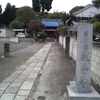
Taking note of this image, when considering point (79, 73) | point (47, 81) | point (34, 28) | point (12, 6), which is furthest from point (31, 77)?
point (12, 6)

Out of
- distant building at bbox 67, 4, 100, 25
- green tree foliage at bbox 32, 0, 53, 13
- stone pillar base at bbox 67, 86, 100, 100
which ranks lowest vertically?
stone pillar base at bbox 67, 86, 100, 100

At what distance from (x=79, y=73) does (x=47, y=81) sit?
2071mm

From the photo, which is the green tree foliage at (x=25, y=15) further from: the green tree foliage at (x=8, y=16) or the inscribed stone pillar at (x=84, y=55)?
the inscribed stone pillar at (x=84, y=55)

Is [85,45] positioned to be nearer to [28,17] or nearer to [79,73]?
[79,73]

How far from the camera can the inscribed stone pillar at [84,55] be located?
11.6 feet

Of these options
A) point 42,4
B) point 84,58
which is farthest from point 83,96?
point 42,4

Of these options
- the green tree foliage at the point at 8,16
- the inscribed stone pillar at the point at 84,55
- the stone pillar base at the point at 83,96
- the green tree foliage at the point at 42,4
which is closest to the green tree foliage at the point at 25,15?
the green tree foliage at the point at 8,16

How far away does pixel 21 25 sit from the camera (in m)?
46.7

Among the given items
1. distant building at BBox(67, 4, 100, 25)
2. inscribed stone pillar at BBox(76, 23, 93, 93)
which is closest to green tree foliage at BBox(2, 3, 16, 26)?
distant building at BBox(67, 4, 100, 25)

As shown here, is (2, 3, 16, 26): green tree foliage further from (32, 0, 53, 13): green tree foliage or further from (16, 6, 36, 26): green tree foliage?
(32, 0, 53, 13): green tree foliage

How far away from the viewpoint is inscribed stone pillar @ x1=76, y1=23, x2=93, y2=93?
353 centimetres

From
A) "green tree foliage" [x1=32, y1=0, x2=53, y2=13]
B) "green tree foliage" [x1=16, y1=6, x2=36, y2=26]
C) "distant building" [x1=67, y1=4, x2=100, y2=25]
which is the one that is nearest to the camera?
"distant building" [x1=67, y1=4, x2=100, y2=25]

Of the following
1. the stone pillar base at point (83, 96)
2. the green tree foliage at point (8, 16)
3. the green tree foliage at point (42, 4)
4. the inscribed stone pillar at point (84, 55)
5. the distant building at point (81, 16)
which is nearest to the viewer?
the stone pillar base at point (83, 96)

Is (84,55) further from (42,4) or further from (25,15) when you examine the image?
(42,4)
